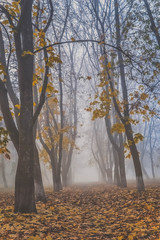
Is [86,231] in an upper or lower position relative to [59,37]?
lower

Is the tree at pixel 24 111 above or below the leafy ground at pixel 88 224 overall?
above

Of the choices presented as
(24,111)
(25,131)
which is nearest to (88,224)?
(25,131)

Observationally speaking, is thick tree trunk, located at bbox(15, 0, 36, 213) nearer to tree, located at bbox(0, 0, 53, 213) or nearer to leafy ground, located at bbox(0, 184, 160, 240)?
tree, located at bbox(0, 0, 53, 213)

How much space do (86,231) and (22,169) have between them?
2356 mm

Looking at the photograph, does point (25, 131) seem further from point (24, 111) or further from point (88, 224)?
point (88, 224)

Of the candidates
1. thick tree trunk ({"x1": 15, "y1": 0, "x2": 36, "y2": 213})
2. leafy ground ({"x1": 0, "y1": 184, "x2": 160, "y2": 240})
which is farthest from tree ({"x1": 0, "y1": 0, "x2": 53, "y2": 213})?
leafy ground ({"x1": 0, "y1": 184, "x2": 160, "y2": 240})

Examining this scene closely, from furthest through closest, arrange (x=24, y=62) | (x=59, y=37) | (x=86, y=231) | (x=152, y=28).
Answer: (x=59, y=37) < (x=152, y=28) < (x=24, y=62) < (x=86, y=231)

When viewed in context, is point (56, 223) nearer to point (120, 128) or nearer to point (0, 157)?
point (120, 128)

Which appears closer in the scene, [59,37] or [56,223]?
[56,223]

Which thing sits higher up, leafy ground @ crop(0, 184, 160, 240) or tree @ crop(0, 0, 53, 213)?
tree @ crop(0, 0, 53, 213)

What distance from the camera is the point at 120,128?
8.08 metres

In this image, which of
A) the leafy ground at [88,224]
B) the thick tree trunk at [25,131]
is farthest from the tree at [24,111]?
the leafy ground at [88,224]

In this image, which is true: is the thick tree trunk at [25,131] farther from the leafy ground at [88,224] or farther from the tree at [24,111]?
the leafy ground at [88,224]

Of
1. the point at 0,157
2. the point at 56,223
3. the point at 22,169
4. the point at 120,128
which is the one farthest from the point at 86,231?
the point at 0,157
